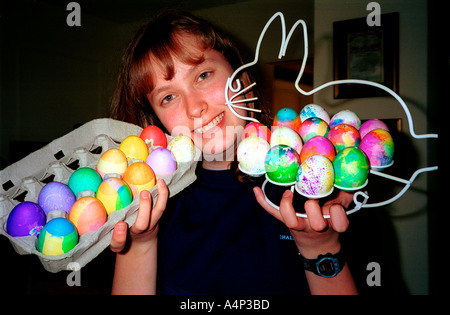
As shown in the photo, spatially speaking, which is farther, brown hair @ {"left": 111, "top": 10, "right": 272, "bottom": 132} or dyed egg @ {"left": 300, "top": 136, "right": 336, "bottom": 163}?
brown hair @ {"left": 111, "top": 10, "right": 272, "bottom": 132}

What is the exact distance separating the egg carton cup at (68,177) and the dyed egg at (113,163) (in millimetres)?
91

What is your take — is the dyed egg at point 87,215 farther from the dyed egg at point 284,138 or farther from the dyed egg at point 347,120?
the dyed egg at point 347,120

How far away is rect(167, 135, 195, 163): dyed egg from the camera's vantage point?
0.87 metres

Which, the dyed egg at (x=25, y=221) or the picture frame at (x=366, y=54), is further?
the picture frame at (x=366, y=54)

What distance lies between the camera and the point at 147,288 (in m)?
0.93

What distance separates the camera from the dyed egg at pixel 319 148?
28.3 inches

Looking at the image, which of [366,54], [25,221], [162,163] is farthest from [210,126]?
[366,54]

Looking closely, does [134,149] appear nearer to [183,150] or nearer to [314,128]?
[183,150]

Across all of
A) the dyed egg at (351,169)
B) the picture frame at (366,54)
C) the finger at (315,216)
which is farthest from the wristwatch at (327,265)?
the picture frame at (366,54)

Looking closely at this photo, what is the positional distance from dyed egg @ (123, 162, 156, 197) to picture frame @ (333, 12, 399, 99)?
1.84m

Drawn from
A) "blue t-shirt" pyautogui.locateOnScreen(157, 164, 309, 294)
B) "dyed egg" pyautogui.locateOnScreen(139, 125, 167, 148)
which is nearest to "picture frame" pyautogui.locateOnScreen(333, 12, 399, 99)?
"blue t-shirt" pyautogui.locateOnScreen(157, 164, 309, 294)

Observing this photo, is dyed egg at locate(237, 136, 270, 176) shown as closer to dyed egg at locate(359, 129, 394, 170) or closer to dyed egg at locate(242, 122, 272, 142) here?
dyed egg at locate(242, 122, 272, 142)
